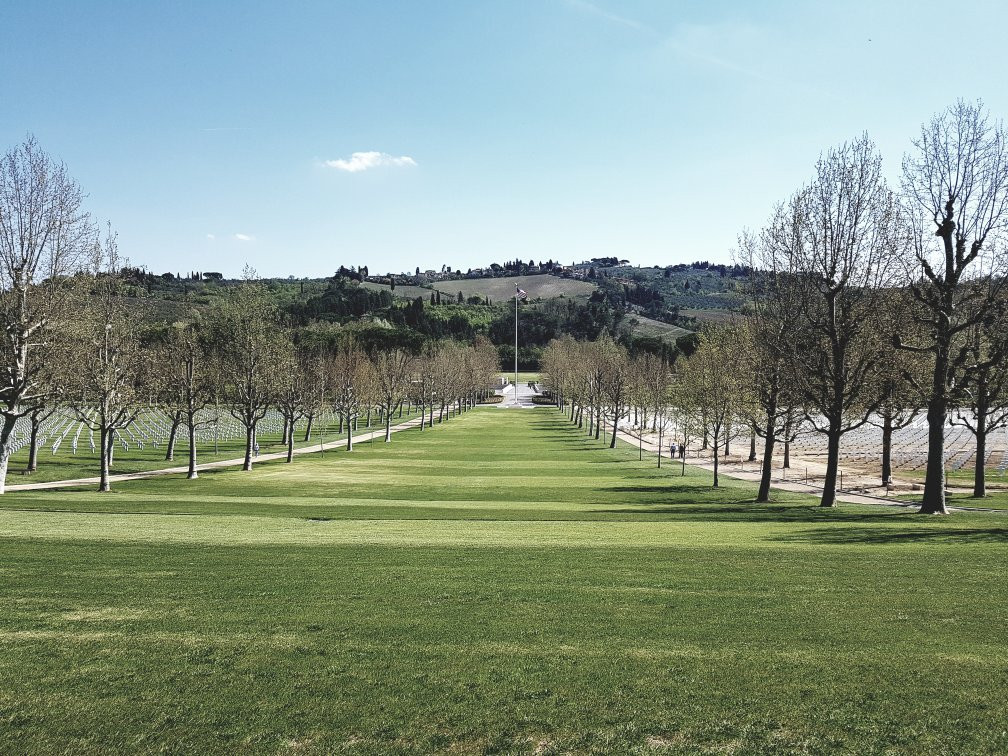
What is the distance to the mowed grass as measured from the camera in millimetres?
7180

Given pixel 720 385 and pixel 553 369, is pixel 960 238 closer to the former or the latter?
pixel 720 385

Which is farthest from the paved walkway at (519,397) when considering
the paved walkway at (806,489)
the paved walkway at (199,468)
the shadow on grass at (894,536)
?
the shadow on grass at (894,536)

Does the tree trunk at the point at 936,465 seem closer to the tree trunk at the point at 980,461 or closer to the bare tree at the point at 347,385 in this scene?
the tree trunk at the point at 980,461

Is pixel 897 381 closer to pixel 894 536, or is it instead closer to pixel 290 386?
pixel 894 536

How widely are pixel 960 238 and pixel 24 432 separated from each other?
78.9 meters

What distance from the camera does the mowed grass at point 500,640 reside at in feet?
23.6

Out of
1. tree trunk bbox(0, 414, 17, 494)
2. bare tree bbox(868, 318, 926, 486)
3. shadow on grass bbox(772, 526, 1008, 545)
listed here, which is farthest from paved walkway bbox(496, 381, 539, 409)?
shadow on grass bbox(772, 526, 1008, 545)

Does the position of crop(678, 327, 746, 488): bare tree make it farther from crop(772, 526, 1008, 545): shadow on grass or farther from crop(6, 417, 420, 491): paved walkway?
crop(6, 417, 420, 491): paved walkway

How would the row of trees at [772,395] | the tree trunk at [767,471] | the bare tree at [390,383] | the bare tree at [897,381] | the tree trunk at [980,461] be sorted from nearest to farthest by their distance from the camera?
the bare tree at [897,381]
the row of trees at [772,395]
the tree trunk at [767,471]
the tree trunk at [980,461]
the bare tree at [390,383]

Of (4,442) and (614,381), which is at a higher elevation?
(614,381)

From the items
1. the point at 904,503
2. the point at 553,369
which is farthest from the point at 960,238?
the point at 553,369

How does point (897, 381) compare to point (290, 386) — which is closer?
point (897, 381)

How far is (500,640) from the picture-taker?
9.70 m

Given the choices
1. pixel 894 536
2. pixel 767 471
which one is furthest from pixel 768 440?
pixel 894 536
